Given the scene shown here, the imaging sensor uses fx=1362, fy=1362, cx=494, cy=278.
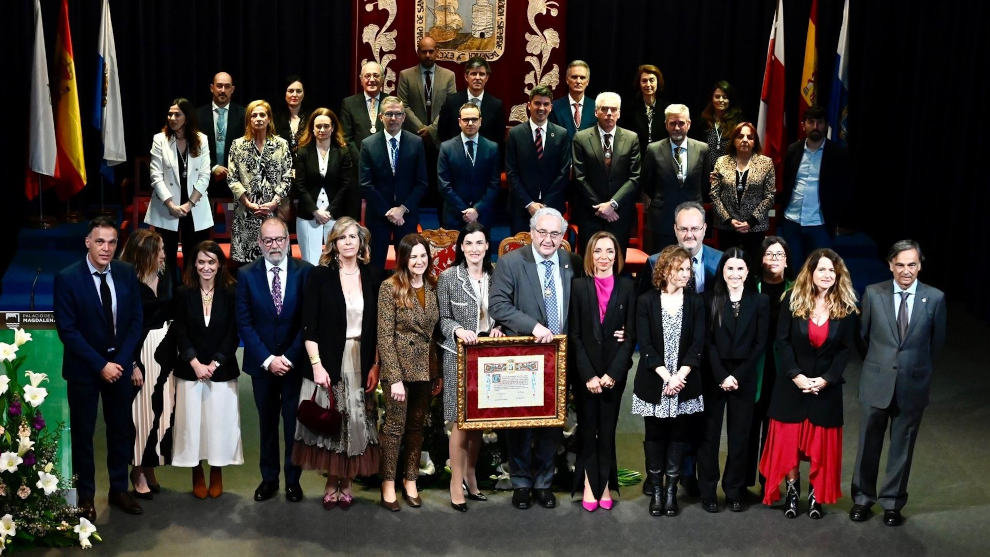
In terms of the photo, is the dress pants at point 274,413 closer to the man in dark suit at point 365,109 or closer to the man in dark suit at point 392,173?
the man in dark suit at point 392,173

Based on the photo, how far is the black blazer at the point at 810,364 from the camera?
6801 millimetres

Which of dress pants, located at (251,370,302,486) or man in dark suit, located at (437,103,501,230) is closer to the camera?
dress pants, located at (251,370,302,486)

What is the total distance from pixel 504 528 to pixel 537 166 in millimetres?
2956

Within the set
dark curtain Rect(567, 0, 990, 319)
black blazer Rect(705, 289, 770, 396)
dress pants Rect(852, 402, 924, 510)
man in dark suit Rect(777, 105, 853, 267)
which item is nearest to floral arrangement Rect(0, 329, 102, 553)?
black blazer Rect(705, 289, 770, 396)

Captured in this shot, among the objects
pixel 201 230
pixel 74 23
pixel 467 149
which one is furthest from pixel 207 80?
pixel 467 149

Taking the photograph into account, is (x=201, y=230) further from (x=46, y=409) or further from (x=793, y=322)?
(x=793, y=322)

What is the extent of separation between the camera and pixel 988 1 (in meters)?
10.8

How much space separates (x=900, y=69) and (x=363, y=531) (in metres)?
7.13

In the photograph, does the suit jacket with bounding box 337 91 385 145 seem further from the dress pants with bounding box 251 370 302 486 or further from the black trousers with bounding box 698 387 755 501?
the black trousers with bounding box 698 387 755 501

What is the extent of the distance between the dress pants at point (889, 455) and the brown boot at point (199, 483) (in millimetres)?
3370

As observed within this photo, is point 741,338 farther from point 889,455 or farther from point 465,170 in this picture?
point 465,170

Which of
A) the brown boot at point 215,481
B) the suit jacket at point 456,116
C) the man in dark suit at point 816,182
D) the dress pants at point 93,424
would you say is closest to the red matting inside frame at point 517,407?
the brown boot at point 215,481

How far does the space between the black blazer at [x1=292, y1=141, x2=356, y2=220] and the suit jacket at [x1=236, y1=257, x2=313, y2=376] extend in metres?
2.14

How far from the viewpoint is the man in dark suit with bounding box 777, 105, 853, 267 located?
948cm
